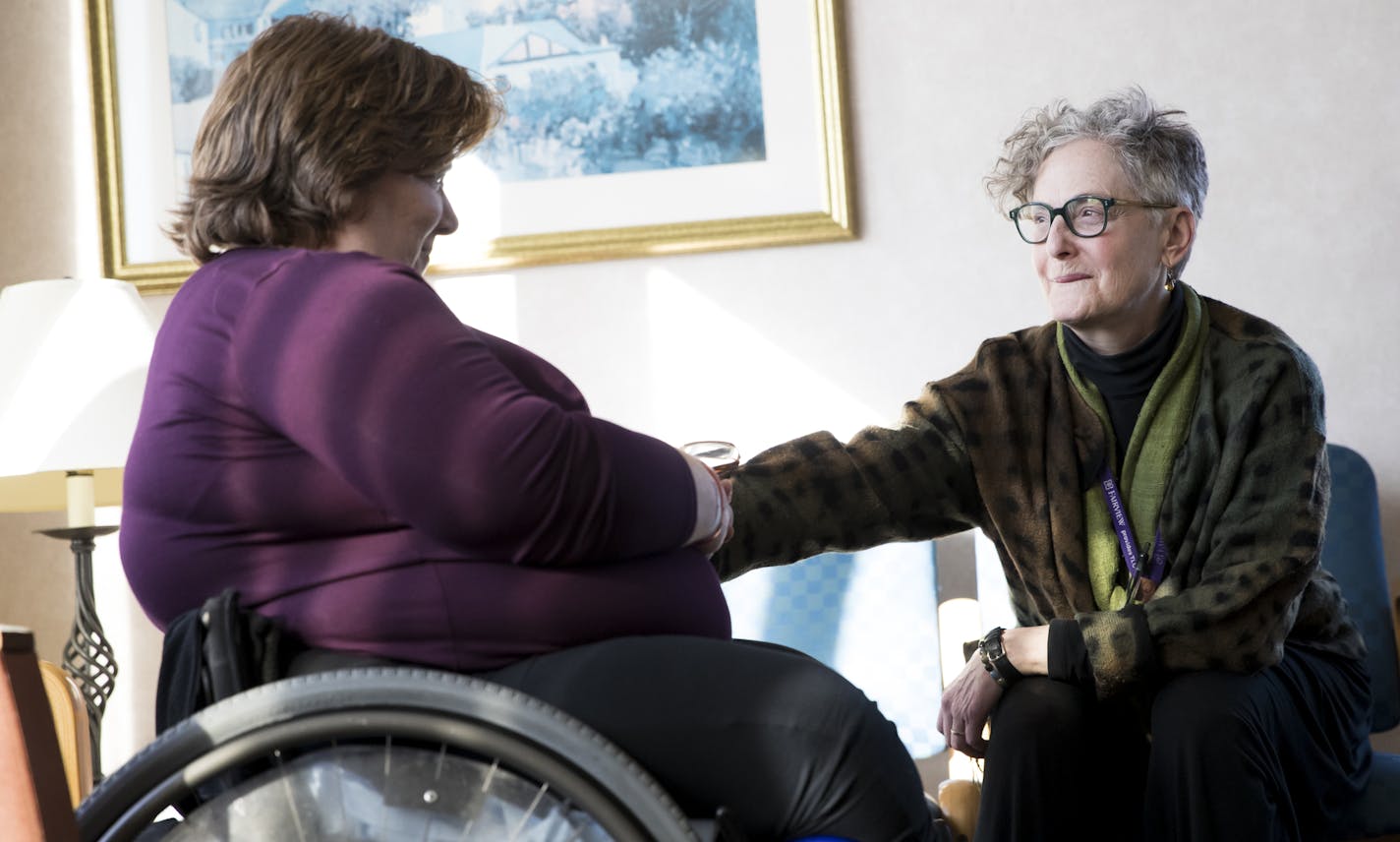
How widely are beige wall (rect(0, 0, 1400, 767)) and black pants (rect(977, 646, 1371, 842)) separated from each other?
3.61ft

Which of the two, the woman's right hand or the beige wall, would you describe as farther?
the beige wall

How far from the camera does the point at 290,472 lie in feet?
3.79

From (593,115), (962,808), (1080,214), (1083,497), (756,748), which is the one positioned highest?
(593,115)

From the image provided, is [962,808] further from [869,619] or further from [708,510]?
[708,510]

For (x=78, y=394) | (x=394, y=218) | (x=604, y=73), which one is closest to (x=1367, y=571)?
(x=604, y=73)

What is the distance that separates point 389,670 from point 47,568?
2.23m

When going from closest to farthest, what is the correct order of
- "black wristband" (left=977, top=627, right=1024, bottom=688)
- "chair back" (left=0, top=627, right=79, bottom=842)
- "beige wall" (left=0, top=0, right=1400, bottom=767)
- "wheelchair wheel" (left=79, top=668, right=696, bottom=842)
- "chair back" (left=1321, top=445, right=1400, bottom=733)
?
"chair back" (left=0, top=627, right=79, bottom=842), "wheelchair wheel" (left=79, top=668, right=696, bottom=842), "black wristband" (left=977, top=627, right=1024, bottom=688), "chair back" (left=1321, top=445, right=1400, bottom=733), "beige wall" (left=0, top=0, right=1400, bottom=767)

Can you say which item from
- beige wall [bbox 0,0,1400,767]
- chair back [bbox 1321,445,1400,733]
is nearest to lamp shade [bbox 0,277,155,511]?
beige wall [bbox 0,0,1400,767]

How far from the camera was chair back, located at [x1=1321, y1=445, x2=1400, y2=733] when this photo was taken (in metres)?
2.36

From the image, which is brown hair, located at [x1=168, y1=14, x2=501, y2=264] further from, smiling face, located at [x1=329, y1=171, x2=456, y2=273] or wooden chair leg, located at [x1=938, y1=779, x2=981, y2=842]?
wooden chair leg, located at [x1=938, y1=779, x2=981, y2=842]

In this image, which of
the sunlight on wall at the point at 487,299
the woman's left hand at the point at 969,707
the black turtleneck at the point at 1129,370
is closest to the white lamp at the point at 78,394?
the sunlight on wall at the point at 487,299

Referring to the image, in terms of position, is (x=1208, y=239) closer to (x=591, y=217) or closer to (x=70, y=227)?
(x=591, y=217)

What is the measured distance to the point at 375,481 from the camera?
3.64ft

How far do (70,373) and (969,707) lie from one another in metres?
1.60
